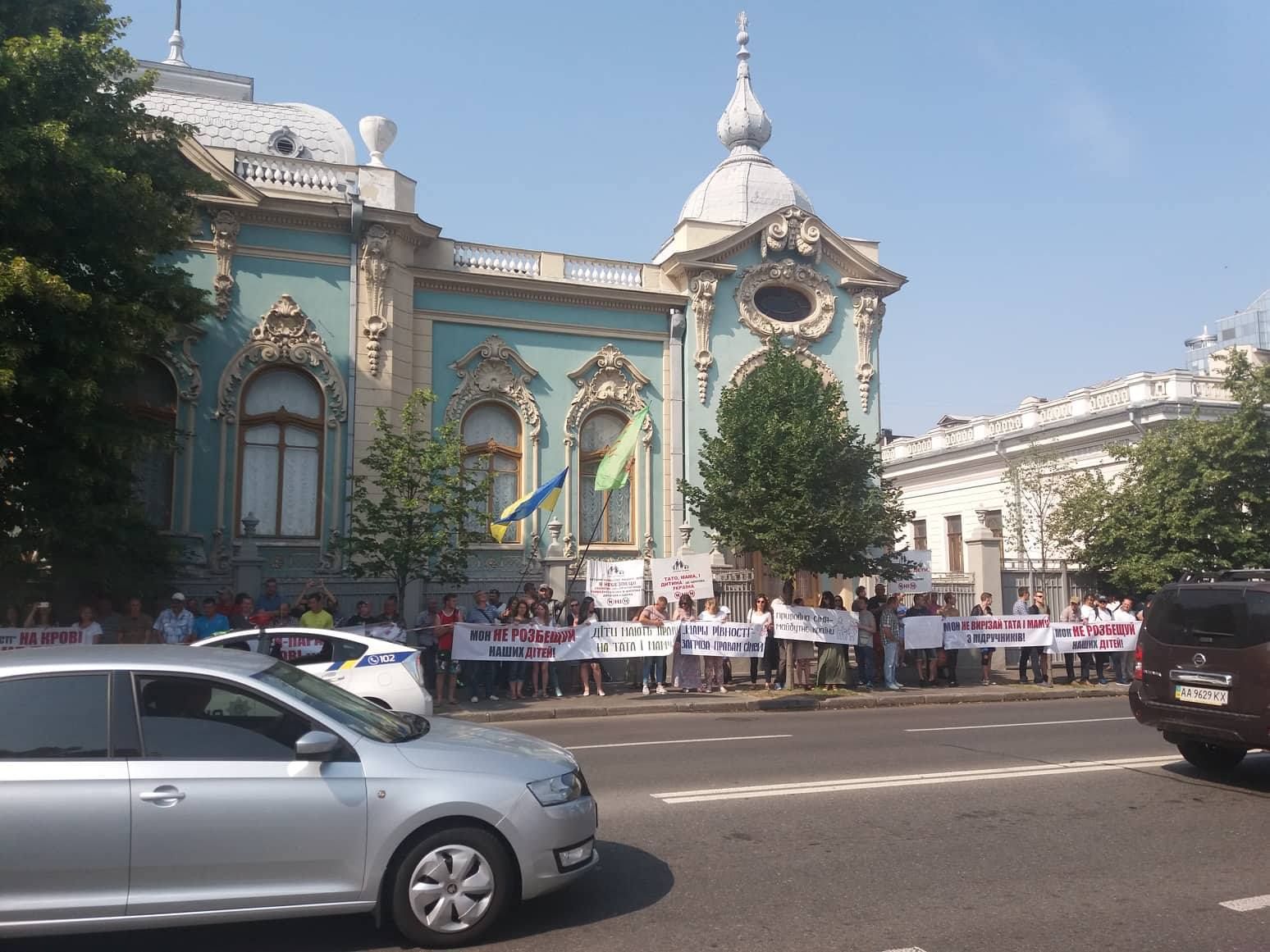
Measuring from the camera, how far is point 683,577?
753 inches

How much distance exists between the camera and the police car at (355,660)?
37.8 feet

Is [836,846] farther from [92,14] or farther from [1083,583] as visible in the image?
[1083,583]

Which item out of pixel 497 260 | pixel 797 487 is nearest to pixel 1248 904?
pixel 797 487

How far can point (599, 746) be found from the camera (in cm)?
1195

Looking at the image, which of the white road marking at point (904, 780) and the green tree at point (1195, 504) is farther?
the green tree at point (1195, 504)

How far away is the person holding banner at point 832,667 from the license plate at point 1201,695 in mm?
9068

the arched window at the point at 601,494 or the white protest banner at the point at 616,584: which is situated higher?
the arched window at the point at 601,494

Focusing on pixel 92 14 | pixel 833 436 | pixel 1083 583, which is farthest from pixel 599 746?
pixel 1083 583

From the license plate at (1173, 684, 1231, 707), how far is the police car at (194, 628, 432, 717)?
7.54 m

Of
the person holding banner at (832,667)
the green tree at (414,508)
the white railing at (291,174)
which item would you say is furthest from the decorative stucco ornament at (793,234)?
the person holding banner at (832,667)

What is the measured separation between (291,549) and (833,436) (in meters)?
10.9

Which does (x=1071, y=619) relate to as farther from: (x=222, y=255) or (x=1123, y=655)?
(x=222, y=255)

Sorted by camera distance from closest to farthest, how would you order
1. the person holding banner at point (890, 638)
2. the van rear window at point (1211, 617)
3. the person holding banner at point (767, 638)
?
1. the van rear window at point (1211, 617)
2. the person holding banner at point (767, 638)
3. the person holding banner at point (890, 638)

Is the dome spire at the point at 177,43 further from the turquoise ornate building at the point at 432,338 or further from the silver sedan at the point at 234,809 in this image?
the silver sedan at the point at 234,809
